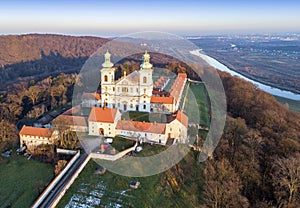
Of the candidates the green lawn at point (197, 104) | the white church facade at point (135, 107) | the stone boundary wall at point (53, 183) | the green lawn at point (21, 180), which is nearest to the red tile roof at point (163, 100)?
the white church facade at point (135, 107)

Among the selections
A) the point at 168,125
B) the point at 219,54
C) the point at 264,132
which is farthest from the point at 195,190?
the point at 219,54

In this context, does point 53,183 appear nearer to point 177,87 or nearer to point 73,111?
point 73,111

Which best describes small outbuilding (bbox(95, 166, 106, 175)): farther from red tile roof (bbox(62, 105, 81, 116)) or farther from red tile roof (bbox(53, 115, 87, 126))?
red tile roof (bbox(62, 105, 81, 116))

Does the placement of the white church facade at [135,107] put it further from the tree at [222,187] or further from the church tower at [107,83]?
the tree at [222,187]

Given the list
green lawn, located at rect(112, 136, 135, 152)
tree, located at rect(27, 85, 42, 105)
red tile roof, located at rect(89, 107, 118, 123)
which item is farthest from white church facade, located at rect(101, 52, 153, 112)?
tree, located at rect(27, 85, 42, 105)

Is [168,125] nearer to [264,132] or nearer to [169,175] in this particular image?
[169,175]

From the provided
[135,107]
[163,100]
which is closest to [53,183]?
[135,107]
